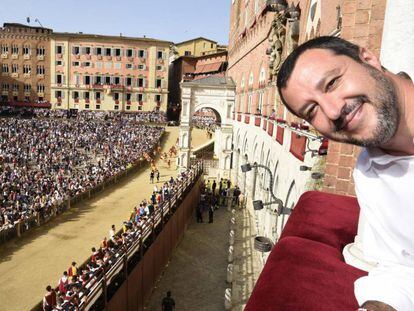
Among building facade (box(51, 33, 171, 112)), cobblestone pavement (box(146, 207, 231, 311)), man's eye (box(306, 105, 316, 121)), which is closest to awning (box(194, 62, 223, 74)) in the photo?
building facade (box(51, 33, 171, 112))

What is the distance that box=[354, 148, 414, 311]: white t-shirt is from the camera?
182 centimetres

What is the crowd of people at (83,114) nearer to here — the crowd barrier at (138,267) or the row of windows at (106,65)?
the row of windows at (106,65)

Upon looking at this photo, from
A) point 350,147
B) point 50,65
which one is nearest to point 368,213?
point 350,147

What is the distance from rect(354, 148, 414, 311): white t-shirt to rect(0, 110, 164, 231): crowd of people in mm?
18781

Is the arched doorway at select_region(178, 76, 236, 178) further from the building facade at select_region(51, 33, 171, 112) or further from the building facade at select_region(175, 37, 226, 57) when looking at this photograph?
the building facade at select_region(175, 37, 226, 57)

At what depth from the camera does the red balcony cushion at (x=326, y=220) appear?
327 cm

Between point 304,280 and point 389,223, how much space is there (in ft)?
2.64

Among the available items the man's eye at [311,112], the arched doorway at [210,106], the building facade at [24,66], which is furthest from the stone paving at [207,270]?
the building facade at [24,66]

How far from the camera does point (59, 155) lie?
119 feet

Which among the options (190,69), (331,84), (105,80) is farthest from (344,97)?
(190,69)

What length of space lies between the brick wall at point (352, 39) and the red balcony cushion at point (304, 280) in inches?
97.5

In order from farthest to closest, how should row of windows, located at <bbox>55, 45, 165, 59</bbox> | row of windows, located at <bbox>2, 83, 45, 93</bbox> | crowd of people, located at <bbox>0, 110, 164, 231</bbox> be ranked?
row of windows, located at <bbox>2, 83, 45, 93</bbox> < row of windows, located at <bbox>55, 45, 165, 59</bbox> < crowd of people, located at <bbox>0, 110, 164, 231</bbox>

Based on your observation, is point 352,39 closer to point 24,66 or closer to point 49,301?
point 49,301

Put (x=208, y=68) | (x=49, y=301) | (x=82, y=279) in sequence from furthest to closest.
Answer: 1. (x=208, y=68)
2. (x=82, y=279)
3. (x=49, y=301)
